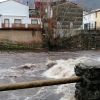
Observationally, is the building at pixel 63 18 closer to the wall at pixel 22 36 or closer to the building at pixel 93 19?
the wall at pixel 22 36

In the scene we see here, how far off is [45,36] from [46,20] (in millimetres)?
1932

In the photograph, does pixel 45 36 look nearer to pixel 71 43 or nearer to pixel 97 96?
pixel 71 43

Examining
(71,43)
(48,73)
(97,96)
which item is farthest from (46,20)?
(97,96)

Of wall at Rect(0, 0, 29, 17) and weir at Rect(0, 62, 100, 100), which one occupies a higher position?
wall at Rect(0, 0, 29, 17)

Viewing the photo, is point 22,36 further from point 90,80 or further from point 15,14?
point 90,80

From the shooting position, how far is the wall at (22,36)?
30.5m

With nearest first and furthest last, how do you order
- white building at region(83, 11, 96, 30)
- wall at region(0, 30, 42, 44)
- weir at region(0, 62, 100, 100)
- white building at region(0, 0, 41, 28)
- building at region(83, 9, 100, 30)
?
weir at region(0, 62, 100, 100)
wall at region(0, 30, 42, 44)
white building at region(0, 0, 41, 28)
building at region(83, 9, 100, 30)
white building at region(83, 11, 96, 30)

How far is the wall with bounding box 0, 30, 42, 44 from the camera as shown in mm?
30469

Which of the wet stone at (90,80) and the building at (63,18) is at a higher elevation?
the building at (63,18)

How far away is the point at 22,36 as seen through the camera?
102 ft

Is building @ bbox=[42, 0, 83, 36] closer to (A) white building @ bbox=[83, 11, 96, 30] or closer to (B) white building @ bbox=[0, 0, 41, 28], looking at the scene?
(B) white building @ bbox=[0, 0, 41, 28]

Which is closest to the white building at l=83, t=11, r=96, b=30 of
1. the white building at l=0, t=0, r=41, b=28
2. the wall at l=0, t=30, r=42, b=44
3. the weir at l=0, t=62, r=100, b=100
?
Answer: the white building at l=0, t=0, r=41, b=28

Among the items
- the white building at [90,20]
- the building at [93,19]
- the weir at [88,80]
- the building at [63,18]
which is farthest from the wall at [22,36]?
Answer: the weir at [88,80]

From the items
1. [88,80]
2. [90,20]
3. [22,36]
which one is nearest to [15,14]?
[22,36]
